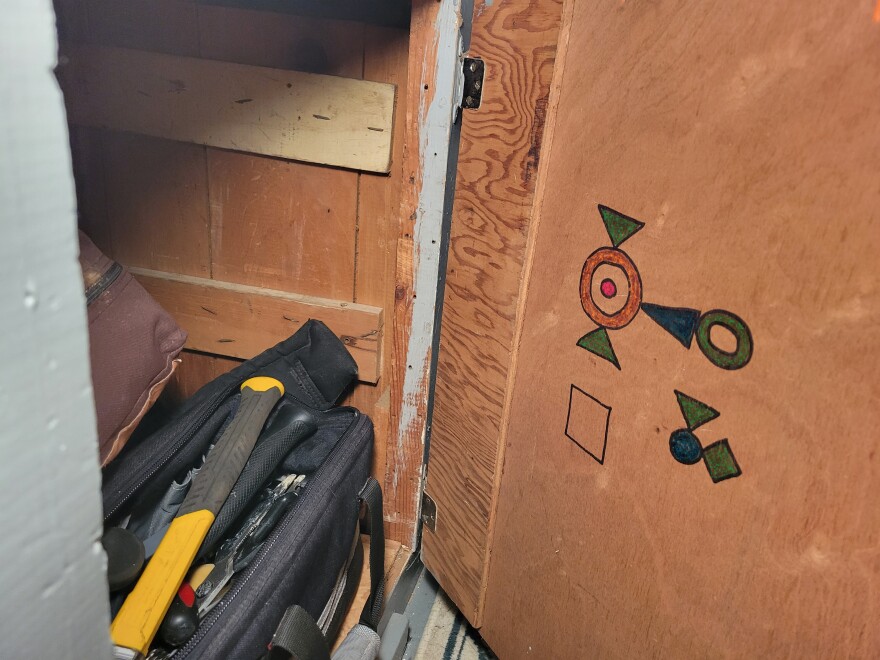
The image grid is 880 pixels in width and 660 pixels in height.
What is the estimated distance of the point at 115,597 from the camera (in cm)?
66

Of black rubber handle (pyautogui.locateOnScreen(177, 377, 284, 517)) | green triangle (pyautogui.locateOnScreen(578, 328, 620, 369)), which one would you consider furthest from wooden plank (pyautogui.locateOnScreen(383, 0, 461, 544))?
green triangle (pyautogui.locateOnScreen(578, 328, 620, 369))

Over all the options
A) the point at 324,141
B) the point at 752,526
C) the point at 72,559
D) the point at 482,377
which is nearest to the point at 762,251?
the point at 752,526

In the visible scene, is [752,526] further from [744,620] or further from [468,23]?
[468,23]

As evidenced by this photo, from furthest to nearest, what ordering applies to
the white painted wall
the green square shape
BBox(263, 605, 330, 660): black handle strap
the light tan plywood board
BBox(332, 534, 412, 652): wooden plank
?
BBox(332, 534, 412, 652): wooden plank, BBox(263, 605, 330, 660): black handle strap, the green square shape, the light tan plywood board, the white painted wall

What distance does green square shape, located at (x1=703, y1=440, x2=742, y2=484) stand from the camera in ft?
1.86

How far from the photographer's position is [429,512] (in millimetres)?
1107

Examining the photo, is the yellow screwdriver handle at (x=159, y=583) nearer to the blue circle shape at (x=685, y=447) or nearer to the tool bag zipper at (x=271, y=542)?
the tool bag zipper at (x=271, y=542)

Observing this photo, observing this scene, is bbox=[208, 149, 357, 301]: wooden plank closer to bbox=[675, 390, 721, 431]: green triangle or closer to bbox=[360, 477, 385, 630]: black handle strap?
bbox=[360, 477, 385, 630]: black handle strap

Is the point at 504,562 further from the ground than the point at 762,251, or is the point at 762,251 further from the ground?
the point at 762,251

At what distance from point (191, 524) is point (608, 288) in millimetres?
561

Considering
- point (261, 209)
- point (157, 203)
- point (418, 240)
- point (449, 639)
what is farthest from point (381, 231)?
point (449, 639)

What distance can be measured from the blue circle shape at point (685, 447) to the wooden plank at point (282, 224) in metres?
0.62

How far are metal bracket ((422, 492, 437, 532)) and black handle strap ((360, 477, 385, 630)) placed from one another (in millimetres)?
162

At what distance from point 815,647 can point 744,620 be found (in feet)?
0.22
